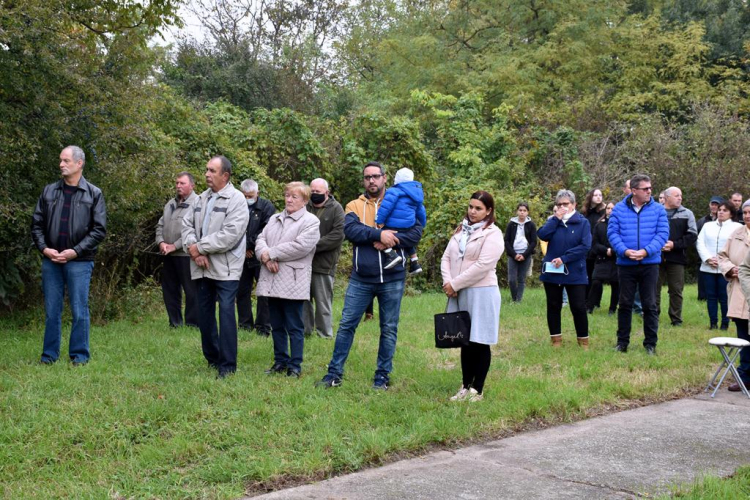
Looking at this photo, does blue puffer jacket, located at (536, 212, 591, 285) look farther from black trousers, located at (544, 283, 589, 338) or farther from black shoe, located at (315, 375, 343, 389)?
black shoe, located at (315, 375, 343, 389)

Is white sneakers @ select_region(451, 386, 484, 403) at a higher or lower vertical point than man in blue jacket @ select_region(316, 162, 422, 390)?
lower

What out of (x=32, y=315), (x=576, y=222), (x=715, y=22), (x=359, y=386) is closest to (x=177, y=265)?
(x=32, y=315)

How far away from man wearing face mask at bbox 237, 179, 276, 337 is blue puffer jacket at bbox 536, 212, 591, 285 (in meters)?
3.64

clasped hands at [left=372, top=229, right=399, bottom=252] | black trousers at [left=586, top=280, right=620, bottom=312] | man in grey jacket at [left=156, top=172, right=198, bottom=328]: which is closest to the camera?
clasped hands at [left=372, top=229, right=399, bottom=252]

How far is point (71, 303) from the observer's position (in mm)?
8008

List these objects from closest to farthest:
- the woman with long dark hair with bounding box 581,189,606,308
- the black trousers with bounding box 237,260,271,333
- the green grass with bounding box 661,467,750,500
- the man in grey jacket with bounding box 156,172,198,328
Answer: the green grass with bounding box 661,467,750,500 < the black trousers with bounding box 237,260,271,333 < the man in grey jacket with bounding box 156,172,198,328 < the woman with long dark hair with bounding box 581,189,606,308

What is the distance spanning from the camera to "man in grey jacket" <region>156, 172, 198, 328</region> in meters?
10.3

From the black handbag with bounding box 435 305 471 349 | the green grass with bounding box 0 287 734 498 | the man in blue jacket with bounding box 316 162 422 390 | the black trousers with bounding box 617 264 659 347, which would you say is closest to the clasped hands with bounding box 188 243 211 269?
the green grass with bounding box 0 287 734 498

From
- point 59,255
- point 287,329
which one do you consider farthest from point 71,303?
point 287,329

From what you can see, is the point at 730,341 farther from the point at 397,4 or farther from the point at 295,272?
the point at 397,4

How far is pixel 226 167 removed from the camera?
775cm

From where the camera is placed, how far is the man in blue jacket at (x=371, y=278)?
7246 mm

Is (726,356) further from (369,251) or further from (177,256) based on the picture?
(177,256)

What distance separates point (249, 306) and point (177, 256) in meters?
1.18
